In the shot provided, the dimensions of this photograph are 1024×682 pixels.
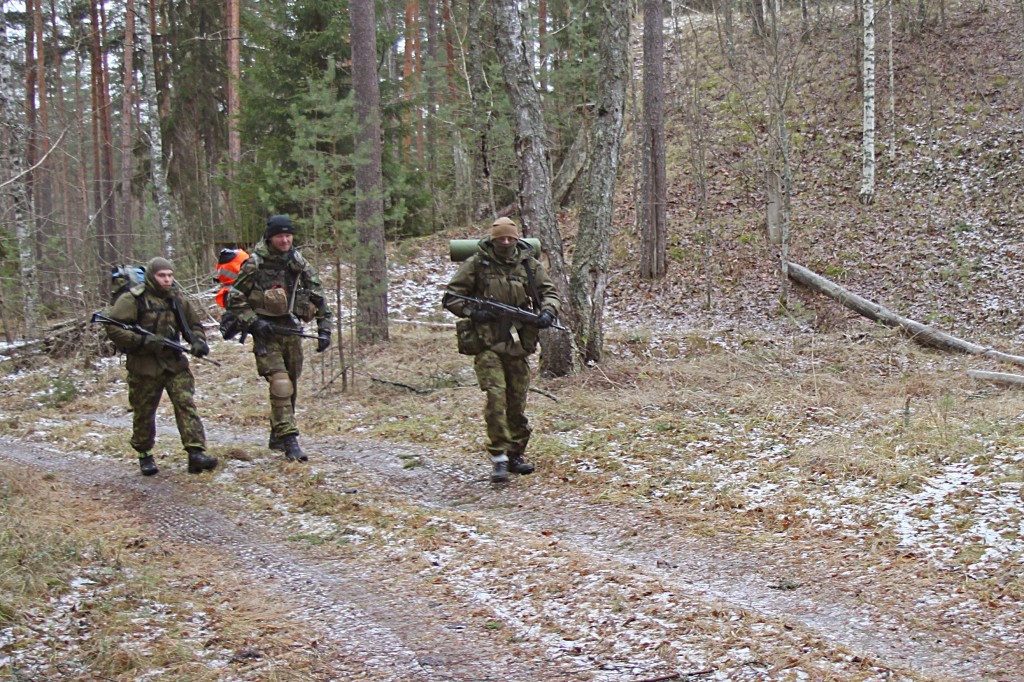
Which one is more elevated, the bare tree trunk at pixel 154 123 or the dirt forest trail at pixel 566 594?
the bare tree trunk at pixel 154 123

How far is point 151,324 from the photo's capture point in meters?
8.10

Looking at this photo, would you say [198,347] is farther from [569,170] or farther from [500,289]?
[569,170]

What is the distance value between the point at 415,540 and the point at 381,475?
6.74ft

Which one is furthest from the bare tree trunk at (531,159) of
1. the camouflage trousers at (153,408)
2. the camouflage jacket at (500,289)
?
the camouflage trousers at (153,408)

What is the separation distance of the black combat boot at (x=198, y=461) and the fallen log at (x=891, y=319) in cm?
1105

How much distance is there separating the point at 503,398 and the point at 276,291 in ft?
8.67

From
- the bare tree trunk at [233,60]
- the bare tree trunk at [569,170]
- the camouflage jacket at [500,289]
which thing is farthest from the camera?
the bare tree trunk at [569,170]

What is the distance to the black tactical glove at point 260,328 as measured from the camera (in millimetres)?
8219

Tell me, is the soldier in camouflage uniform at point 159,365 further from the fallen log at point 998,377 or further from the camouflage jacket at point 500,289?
the fallen log at point 998,377

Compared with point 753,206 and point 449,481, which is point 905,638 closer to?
point 449,481

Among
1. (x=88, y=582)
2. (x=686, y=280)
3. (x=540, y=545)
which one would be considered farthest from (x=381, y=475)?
(x=686, y=280)

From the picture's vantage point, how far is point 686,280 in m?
19.6

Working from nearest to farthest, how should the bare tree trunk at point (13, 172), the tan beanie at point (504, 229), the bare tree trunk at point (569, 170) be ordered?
1. the tan beanie at point (504, 229)
2. the bare tree trunk at point (13, 172)
3. the bare tree trunk at point (569, 170)

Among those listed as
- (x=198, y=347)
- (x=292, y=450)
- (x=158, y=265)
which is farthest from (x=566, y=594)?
(x=158, y=265)
